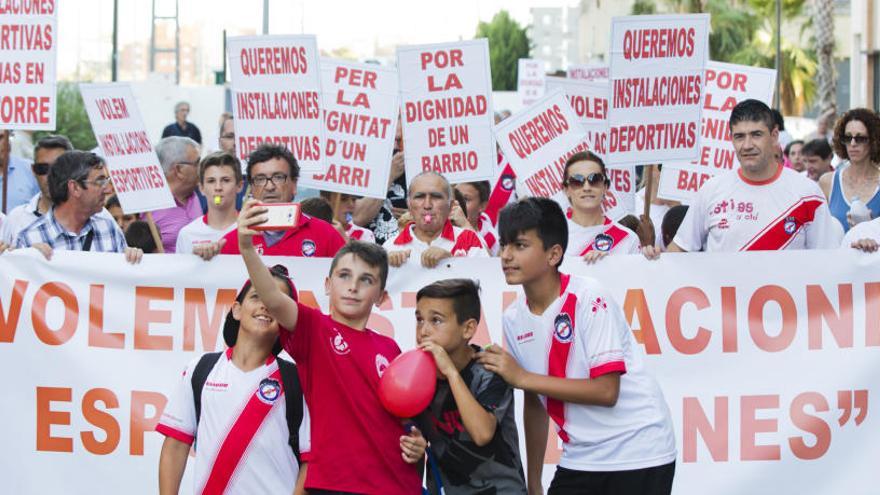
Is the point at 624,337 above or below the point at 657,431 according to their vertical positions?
above

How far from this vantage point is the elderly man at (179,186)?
980cm

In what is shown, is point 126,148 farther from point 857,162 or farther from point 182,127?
point 182,127

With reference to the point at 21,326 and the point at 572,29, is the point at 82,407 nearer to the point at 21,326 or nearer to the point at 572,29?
the point at 21,326

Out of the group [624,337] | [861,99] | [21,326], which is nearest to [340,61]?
[21,326]

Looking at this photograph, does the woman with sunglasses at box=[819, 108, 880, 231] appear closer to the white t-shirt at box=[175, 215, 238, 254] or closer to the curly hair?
the curly hair

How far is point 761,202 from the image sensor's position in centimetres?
740

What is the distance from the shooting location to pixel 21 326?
24.3 feet

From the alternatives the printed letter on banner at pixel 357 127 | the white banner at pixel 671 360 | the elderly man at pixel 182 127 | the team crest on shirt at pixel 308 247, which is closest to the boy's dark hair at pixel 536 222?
the white banner at pixel 671 360

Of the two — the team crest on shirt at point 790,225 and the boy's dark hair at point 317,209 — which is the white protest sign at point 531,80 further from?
the team crest on shirt at point 790,225

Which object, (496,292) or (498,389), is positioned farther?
(496,292)

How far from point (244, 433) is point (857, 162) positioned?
5.43 metres

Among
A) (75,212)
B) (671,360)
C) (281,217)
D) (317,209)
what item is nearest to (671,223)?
(671,360)

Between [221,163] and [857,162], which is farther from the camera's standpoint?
[857,162]

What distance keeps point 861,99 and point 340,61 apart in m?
24.6
